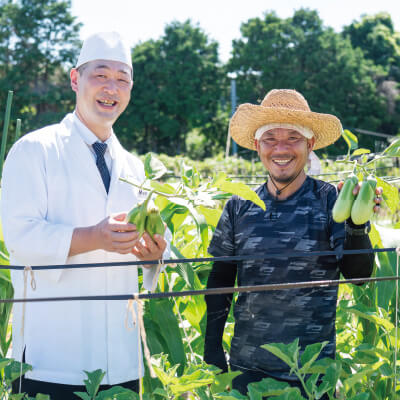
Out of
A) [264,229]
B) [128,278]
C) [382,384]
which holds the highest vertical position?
[264,229]

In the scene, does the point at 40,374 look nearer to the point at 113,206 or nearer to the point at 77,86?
the point at 113,206

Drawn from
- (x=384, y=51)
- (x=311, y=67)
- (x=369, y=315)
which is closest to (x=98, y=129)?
(x=369, y=315)

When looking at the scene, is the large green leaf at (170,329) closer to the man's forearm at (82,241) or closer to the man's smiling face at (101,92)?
the man's forearm at (82,241)

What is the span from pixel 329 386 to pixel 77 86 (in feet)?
3.13

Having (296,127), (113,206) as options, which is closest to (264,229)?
(296,127)

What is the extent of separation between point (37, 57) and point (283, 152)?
25.0m

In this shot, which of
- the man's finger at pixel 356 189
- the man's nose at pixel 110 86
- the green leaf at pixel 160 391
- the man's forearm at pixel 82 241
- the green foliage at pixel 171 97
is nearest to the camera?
the green leaf at pixel 160 391

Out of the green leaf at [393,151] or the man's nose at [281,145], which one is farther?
the man's nose at [281,145]

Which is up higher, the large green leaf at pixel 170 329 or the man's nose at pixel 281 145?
the man's nose at pixel 281 145

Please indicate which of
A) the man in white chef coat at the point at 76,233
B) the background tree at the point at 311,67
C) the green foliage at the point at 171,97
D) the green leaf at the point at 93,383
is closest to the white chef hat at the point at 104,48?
the man in white chef coat at the point at 76,233

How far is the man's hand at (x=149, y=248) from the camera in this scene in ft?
3.51

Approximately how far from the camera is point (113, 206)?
49.6 inches

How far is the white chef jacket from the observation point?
44.3 inches

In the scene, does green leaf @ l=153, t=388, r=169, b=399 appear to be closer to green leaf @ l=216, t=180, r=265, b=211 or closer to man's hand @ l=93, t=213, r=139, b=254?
man's hand @ l=93, t=213, r=139, b=254
